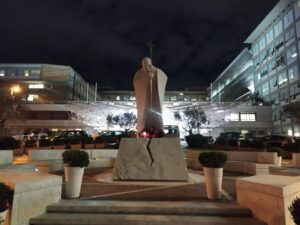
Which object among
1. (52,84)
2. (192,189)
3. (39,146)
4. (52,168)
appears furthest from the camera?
(52,84)

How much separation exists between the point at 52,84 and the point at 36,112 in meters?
13.1

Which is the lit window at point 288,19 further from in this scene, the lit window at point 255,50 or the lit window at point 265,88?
the lit window at point 255,50

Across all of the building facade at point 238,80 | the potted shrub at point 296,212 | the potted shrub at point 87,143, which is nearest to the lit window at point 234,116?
the building facade at point 238,80

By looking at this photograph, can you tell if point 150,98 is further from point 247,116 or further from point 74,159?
point 247,116

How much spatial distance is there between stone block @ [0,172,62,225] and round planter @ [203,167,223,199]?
400 cm

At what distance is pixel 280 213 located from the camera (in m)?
5.46

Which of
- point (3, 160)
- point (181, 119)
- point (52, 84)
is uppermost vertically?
point (52, 84)

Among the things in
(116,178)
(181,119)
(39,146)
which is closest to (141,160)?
(116,178)

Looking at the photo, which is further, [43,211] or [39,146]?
[39,146]

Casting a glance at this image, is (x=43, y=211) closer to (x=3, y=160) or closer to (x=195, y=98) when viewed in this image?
(x=3, y=160)

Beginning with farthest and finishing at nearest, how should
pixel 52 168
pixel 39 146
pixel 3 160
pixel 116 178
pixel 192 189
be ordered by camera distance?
pixel 39 146 → pixel 52 168 → pixel 3 160 → pixel 116 178 → pixel 192 189

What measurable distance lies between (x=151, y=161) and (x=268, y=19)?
58.0 m

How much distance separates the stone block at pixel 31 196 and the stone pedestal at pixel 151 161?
4032 mm

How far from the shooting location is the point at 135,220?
5.94m
